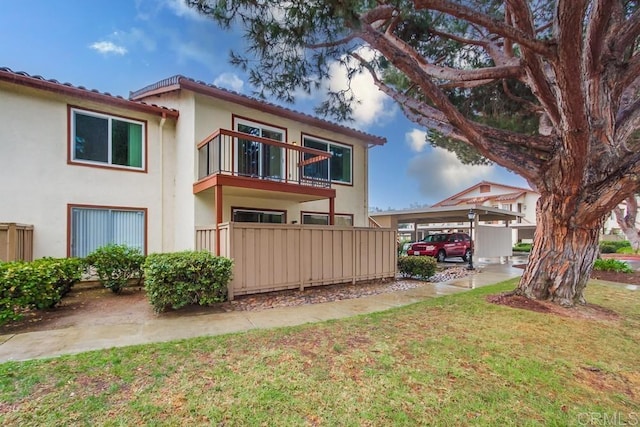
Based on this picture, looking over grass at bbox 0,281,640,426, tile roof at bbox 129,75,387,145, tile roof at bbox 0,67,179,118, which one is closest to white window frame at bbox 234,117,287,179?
tile roof at bbox 129,75,387,145

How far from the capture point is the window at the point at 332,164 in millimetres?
11547

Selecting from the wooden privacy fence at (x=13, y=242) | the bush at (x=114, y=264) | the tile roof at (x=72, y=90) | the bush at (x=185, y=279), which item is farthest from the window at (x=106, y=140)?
the bush at (x=185, y=279)

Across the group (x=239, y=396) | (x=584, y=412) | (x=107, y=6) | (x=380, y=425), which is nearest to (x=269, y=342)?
(x=239, y=396)

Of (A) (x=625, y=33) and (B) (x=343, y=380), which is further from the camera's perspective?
(A) (x=625, y=33)

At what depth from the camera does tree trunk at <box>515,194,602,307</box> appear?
6.64 m

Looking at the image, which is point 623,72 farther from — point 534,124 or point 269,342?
point 269,342

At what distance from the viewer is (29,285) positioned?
17.6 ft

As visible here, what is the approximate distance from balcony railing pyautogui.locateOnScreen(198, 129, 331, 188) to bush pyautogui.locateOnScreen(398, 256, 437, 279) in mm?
3772

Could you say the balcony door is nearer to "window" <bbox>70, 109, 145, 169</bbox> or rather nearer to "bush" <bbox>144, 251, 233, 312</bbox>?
"window" <bbox>70, 109, 145, 169</bbox>

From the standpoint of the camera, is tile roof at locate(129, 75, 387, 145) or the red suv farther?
the red suv

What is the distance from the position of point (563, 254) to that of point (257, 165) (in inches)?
319

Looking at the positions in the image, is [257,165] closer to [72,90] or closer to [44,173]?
[72,90]

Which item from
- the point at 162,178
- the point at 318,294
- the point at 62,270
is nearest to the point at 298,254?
the point at 318,294

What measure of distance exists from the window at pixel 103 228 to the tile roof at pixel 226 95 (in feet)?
12.2
